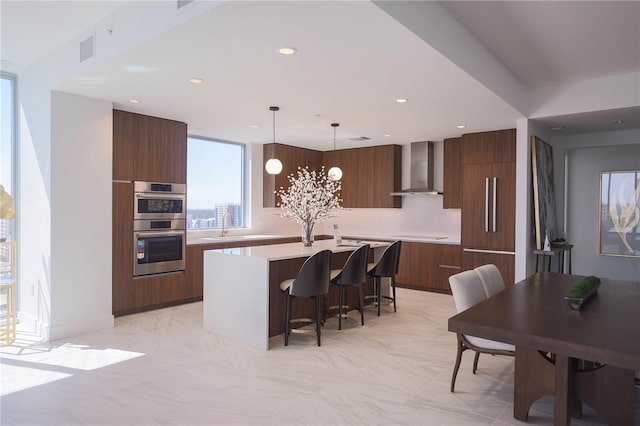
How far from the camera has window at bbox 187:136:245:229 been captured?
21.0 ft

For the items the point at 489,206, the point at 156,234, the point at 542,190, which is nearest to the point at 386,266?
the point at 489,206

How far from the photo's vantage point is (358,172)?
7.67m

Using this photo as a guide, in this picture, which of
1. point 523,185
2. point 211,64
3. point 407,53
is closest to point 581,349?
point 407,53

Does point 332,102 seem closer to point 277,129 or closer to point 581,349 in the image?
point 277,129

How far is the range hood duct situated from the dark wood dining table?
4.09 m

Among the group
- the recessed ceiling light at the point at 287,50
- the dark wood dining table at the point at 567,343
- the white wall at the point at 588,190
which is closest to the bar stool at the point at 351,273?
the dark wood dining table at the point at 567,343

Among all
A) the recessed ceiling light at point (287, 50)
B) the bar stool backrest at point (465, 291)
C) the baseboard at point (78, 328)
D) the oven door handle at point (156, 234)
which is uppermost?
the recessed ceiling light at point (287, 50)

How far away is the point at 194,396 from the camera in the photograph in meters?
2.89

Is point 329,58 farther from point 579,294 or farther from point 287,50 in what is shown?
point 579,294

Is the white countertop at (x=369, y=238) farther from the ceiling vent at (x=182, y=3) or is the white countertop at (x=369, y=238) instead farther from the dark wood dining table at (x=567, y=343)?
the ceiling vent at (x=182, y=3)

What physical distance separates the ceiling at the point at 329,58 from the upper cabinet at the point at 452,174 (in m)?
1.26

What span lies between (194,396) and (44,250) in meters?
2.47

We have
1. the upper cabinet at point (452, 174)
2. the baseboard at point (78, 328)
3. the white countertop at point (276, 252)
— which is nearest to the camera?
the white countertop at point (276, 252)

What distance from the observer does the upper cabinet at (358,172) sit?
727 cm
